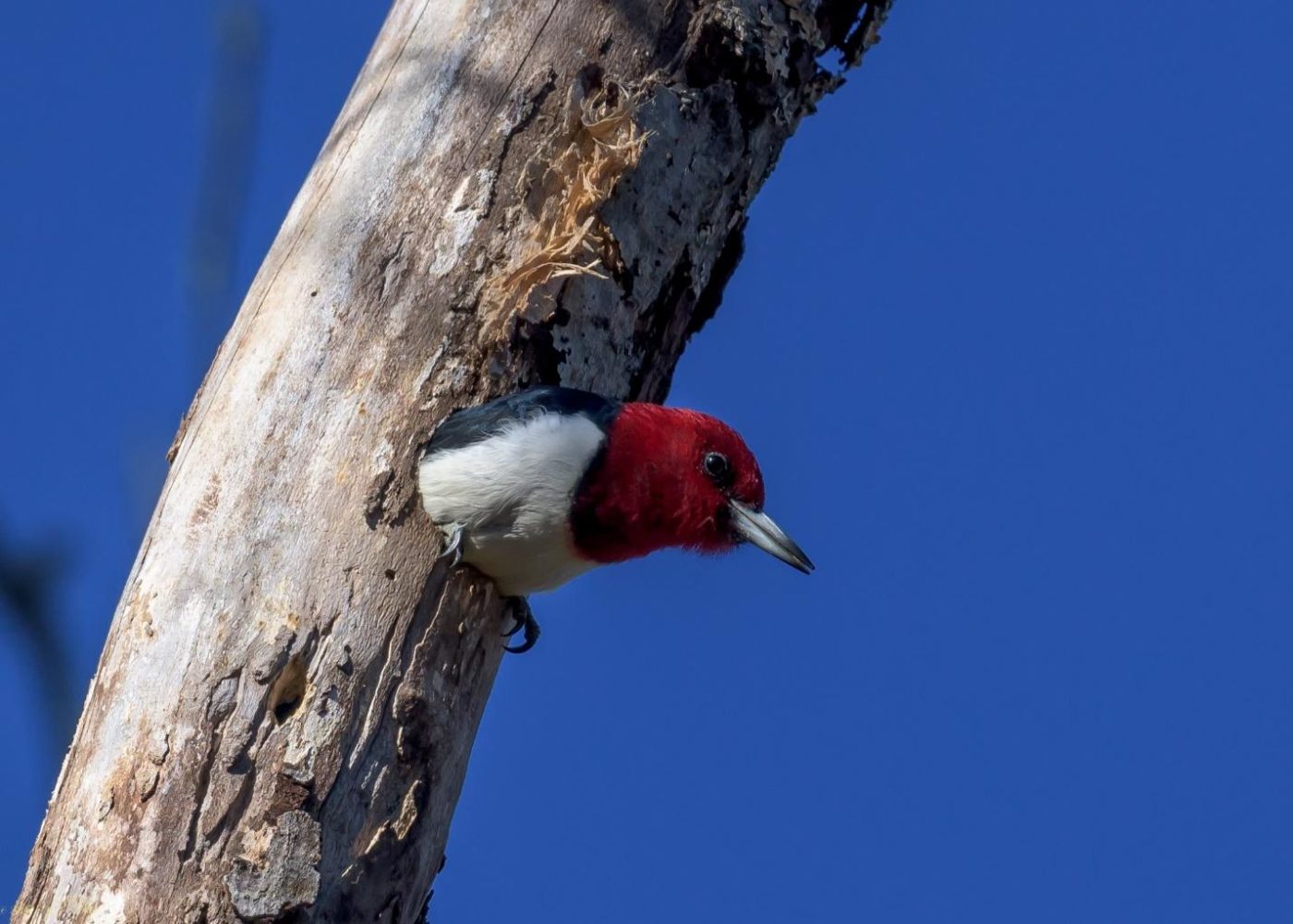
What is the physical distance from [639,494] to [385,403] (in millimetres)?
603

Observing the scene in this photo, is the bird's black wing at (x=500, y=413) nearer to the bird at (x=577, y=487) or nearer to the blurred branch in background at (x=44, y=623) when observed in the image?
the bird at (x=577, y=487)

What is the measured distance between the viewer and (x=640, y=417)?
3451 millimetres

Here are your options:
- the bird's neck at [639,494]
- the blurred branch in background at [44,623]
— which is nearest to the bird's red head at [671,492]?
the bird's neck at [639,494]

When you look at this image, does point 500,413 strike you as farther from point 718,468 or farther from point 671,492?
point 718,468

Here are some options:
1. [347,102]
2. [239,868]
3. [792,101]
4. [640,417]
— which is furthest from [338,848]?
[792,101]

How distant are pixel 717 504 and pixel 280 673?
1.14 meters

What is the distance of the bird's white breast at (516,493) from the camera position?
312 cm

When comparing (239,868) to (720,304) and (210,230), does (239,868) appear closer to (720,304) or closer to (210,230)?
(210,230)

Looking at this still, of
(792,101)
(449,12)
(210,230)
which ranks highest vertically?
(792,101)

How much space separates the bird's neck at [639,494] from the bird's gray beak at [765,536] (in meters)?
0.08

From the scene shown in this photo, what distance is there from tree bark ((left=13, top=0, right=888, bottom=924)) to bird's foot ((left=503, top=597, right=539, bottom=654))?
8cm

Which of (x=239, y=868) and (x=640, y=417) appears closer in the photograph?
(x=239, y=868)

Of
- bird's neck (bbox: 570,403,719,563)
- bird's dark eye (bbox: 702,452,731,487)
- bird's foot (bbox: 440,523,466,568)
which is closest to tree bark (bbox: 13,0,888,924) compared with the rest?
bird's foot (bbox: 440,523,466,568)

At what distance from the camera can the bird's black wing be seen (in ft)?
10.4
